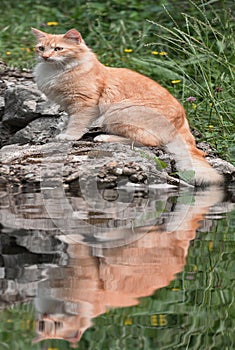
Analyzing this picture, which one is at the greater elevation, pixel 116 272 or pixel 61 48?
pixel 61 48

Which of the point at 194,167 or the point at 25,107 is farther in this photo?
the point at 25,107

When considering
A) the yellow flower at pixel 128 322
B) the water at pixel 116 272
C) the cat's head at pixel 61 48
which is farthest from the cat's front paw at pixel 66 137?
the yellow flower at pixel 128 322

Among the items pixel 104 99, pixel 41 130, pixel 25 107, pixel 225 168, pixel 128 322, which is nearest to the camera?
pixel 128 322

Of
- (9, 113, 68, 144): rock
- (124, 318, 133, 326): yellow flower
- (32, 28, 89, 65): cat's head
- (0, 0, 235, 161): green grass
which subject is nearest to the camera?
(124, 318, 133, 326): yellow flower

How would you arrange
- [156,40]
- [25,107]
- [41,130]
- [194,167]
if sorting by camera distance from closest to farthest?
[194,167], [41,130], [25,107], [156,40]

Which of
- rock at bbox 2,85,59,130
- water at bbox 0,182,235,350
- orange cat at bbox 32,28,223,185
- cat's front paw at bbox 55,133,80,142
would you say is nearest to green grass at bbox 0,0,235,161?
orange cat at bbox 32,28,223,185

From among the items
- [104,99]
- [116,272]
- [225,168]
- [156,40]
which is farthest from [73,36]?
[116,272]

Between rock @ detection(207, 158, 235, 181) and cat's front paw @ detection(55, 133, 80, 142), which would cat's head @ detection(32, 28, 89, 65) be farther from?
rock @ detection(207, 158, 235, 181)

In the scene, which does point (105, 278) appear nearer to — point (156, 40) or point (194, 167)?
point (194, 167)

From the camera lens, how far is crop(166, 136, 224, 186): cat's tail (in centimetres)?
537

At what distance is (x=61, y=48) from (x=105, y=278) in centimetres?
310

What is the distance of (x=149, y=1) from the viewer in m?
9.71

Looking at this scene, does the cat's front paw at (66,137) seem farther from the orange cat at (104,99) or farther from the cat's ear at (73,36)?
the cat's ear at (73,36)

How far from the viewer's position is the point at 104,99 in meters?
5.90
